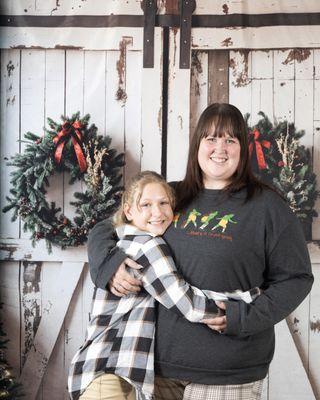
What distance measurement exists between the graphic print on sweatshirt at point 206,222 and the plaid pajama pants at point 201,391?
471 mm

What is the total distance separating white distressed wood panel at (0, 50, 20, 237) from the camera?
3.00 metres

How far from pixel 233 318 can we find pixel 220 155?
0.53 metres

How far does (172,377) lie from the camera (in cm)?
166

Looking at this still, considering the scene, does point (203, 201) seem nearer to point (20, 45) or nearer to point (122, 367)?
point (122, 367)

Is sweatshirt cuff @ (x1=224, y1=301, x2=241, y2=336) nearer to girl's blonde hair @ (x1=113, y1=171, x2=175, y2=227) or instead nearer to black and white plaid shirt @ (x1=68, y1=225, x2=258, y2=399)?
black and white plaid shirt @ (x1=68, y1=225, x2=258, y2=399)

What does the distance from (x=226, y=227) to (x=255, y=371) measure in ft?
1.53

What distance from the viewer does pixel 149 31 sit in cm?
293

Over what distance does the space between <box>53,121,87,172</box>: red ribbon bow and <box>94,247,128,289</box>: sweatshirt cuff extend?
121cm

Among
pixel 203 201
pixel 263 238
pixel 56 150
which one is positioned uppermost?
pixel 56 150

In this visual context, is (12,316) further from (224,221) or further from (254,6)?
(254,6)

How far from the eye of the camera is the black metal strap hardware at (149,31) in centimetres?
291

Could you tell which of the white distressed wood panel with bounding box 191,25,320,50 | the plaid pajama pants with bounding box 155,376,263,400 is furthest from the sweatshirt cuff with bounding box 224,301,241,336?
the white distressed wood panel with bounding box 191,25,320,50

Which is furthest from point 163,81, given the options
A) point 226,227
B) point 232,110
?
point 226,227

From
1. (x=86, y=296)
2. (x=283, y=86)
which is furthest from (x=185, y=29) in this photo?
(x=86, y=296)
